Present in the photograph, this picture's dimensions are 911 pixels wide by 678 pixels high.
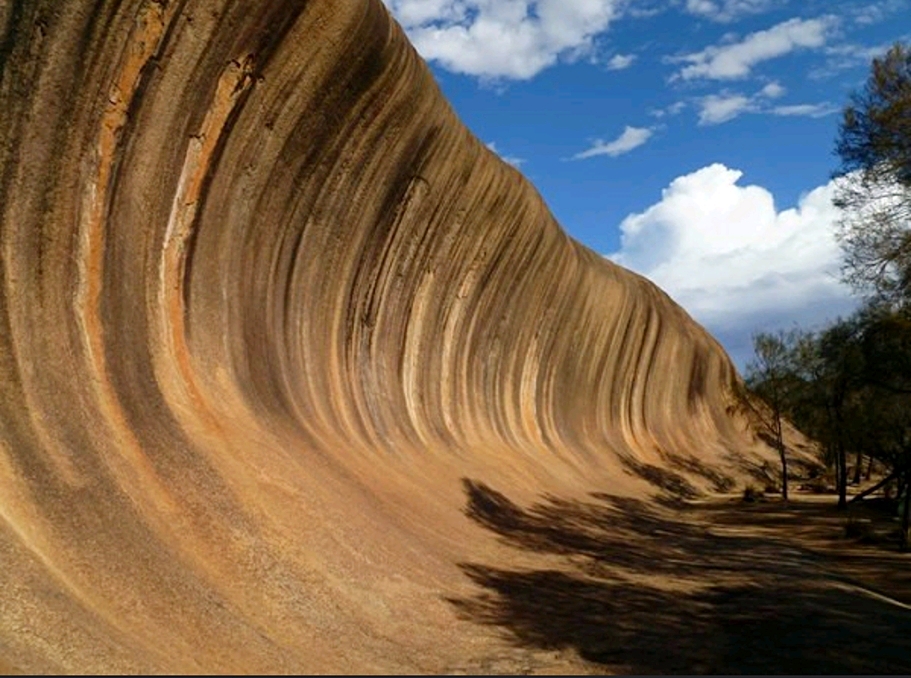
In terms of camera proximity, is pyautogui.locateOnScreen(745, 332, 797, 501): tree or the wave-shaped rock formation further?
pyautogui.locateOnScreen(745, 332, 797, 501): tree

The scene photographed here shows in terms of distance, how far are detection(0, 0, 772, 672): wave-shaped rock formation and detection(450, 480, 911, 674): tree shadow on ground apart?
878 millimetres

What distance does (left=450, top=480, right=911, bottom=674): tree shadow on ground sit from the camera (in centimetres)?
984

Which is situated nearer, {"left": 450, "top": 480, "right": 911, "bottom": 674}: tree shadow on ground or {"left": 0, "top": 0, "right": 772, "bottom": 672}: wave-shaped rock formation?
{"left": 0, "top": 0, "right": 772, "bottom": 672}: wave-shaped rock formation

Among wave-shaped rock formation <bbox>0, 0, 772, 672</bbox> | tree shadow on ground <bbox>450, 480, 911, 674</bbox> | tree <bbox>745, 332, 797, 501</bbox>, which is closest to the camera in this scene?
wave-shaped rock formation <bbox>0, 0, 772, 672</bbox>

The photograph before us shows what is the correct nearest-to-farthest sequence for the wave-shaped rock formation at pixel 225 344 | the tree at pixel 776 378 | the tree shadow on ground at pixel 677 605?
the wave-shaped rock formation at pixel 225 344 → the tree shadow on ground at pixel 677 605 → the tree at pixel 776 378

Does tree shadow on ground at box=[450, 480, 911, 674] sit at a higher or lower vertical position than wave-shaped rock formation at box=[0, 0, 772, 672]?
lower

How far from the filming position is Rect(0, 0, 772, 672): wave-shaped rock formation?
26.8 feet

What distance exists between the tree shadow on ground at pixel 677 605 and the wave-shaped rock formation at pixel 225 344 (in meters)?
0.88

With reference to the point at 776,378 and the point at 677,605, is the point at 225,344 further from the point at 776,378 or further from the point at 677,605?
the point at 776,378

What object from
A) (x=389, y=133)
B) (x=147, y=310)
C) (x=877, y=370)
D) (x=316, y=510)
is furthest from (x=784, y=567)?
(x=147, y=310)

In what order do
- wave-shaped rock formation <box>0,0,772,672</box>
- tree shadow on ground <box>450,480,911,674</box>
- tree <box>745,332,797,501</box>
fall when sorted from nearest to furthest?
wave-shaped rock formation <box>0,0,772,672</box> < tree shadow on ground <box>450,480,911,674</box> < tree <box>745,332,797,501</box>

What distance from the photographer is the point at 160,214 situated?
11.3 m

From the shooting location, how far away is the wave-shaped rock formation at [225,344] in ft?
26.8

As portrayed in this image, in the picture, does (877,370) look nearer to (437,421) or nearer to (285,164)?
(437,421)
